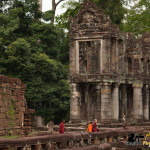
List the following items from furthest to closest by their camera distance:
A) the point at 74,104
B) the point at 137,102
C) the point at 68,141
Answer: the point at 137,102, the point at 74,104, the point at 68,141

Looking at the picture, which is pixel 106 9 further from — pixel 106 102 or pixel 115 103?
pixel 106 102

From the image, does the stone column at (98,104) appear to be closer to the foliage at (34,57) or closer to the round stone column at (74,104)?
the round stone column at (74,104)

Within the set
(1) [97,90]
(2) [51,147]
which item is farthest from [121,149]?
(1) [97,90]

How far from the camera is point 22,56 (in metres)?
39.9

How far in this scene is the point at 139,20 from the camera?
53281 mm

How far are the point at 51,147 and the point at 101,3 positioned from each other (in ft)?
124

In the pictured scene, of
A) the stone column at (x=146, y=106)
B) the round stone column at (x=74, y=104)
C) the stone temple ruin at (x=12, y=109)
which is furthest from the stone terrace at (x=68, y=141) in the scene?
the stone column at (x=146, y=106)

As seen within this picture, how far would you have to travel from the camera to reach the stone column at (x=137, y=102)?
38250 mm

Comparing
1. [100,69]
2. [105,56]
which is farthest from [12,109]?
[105,56]

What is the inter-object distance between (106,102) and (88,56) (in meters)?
4.37

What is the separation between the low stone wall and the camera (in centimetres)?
1365

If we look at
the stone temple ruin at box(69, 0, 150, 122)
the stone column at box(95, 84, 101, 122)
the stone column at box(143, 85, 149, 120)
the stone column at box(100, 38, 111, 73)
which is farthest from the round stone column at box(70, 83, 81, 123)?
the stone column at box(143, 85, 149, 120)

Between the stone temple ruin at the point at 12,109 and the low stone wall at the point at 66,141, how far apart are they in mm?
2601

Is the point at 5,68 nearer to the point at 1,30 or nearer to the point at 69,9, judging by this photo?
the point at 1,30
